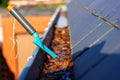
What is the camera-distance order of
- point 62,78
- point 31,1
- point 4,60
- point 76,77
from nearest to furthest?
point 76,77 → point 62,78 → point 4,60 → point 31,1

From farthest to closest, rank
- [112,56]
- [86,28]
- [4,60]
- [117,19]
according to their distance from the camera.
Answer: [4,60] < [86,28] < [117,19] < [112,56]

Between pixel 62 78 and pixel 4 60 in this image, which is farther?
pixel 4 60

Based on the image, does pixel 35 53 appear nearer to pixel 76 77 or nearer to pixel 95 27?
pixel 95 27

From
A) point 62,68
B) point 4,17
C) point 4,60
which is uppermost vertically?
point 62,68

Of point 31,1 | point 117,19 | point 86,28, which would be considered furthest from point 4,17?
point 117,19

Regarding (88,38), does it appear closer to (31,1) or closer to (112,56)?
(112,56)

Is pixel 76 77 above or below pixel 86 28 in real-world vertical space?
above

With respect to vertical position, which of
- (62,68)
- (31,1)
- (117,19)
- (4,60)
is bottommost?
(31,1)

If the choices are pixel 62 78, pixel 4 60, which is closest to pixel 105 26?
pixel 62 78

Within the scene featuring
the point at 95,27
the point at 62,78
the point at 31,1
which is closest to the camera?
the point at 62,78
